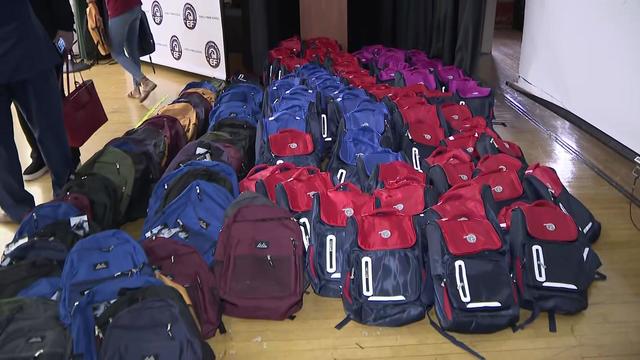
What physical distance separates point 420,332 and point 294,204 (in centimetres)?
82

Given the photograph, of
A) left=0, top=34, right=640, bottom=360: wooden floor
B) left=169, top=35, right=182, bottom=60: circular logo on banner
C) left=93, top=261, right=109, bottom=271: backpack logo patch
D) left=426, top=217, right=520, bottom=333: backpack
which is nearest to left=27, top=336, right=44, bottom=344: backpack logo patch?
left=93, top=261, right=109, bottom=271: backpack logo patch

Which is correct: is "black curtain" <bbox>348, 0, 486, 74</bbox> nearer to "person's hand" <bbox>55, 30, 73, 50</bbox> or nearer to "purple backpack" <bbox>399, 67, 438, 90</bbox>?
"purple backpack" <bbox>399, 67, 438, 90</bbox>

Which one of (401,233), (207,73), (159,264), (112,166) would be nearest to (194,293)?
(159,264)

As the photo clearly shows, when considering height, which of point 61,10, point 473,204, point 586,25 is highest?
point 61,10

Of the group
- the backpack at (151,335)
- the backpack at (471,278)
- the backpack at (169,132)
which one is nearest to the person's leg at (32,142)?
the backpack at (169,132)

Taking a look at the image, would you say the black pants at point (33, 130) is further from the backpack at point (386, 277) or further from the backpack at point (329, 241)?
the backpack at point (386, 277)

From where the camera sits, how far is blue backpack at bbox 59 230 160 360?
1.88 meters

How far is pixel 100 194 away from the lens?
273 cm

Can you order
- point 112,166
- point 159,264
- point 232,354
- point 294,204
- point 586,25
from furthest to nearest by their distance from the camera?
point 586,25, point 112,166, point 294,204, point 159,264, point 232,354

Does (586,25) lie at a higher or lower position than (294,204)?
higher

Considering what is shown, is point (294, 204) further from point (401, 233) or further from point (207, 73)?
point (207, 73)

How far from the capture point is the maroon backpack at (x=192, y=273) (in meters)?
2.13

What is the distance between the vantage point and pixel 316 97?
383 cm

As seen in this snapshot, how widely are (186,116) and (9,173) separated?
1203mm
